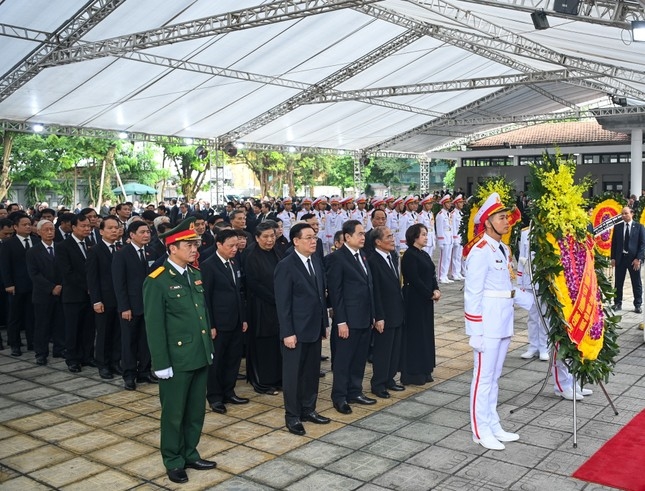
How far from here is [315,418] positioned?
494cm

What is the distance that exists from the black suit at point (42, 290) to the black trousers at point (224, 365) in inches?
97.4

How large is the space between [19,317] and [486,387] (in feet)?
18.1

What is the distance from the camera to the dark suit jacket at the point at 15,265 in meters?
7.37

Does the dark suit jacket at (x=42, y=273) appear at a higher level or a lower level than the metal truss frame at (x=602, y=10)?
lower

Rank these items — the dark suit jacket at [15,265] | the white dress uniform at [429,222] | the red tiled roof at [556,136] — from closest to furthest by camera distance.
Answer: the dark suit jacket at [15,265], the white dress uniform at [429,222], the red tiled roof at [556,136]

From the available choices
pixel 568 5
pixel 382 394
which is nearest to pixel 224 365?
pixel 382 394

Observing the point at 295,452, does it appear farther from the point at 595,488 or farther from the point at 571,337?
the point at 571,337

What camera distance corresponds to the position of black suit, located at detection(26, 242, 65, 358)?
6941 millimetres

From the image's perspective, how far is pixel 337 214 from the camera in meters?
14.9

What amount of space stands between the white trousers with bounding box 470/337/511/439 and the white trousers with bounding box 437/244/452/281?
27.1 ft

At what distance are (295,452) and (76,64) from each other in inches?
466

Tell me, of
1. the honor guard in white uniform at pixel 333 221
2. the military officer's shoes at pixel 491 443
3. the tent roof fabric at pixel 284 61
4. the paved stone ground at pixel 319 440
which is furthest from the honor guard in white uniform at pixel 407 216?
the military officer's shoes at pixel 491 443

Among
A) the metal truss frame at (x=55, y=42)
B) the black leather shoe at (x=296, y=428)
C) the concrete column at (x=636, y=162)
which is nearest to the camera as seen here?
the black leather shoe at (x=296, y=428)

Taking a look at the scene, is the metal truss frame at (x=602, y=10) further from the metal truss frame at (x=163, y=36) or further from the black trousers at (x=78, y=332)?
the black trousers at (x=78, y=332)
